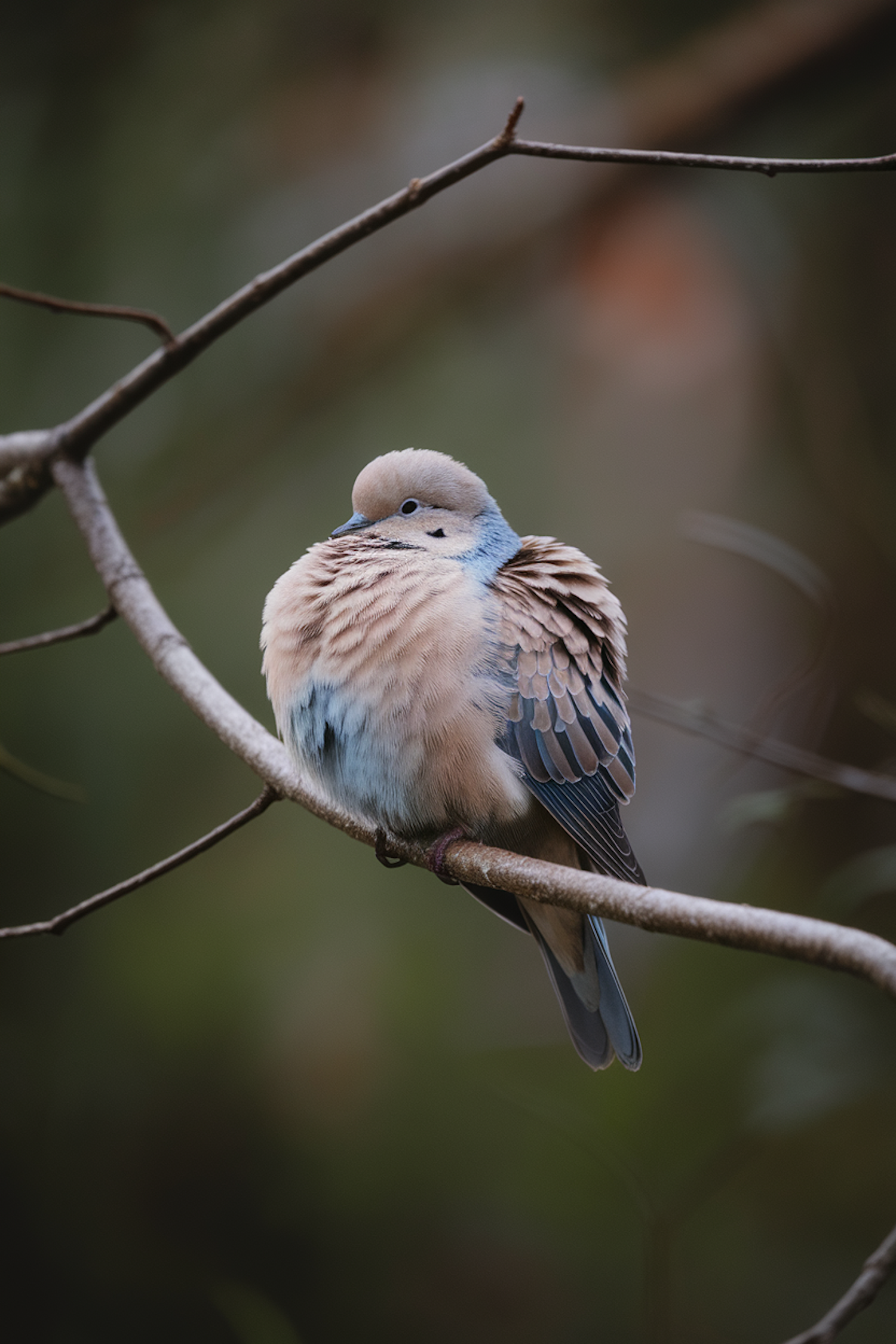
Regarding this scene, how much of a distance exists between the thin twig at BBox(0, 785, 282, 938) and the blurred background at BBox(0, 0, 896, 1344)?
1768mm

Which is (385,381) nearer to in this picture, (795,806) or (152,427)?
(152,427)

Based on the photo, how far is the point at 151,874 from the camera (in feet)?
3.46

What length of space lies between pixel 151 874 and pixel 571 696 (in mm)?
539

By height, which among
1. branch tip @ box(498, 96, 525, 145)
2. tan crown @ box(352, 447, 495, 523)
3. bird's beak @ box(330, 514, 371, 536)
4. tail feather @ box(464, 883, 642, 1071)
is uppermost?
branch tip @ box(498, 96, 525, 145)

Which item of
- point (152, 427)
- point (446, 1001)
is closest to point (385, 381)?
point (152, 427)

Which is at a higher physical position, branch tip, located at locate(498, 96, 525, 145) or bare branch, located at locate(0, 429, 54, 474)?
branch tip, located at locate(498, 96, 525, 145)

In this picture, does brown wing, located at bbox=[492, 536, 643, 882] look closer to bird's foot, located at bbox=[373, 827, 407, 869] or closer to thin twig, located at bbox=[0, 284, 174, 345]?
bird's foot, located at bbox=[373, 827, 407, 869]

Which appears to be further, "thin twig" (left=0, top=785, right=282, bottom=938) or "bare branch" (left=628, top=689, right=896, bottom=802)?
"bare branch" (left=628, top=689, right=896, bottom=802)

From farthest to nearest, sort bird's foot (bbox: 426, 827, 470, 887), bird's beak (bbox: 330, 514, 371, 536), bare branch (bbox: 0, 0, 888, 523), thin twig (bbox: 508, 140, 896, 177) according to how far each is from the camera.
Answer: bird's beak (bbox: 330, 514, 371, 536)
bird's foot (bbox: 426, 827, 470, 887)
bare branch (bbox: 0, 0, 888, 523)
thin twig (bbox: 508, 140, 896, 177)

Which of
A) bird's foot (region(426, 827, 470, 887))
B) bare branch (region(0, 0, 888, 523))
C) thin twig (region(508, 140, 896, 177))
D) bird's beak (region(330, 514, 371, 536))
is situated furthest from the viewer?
bird's beak (region(330, 514, 371, 536))

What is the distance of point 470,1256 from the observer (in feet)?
9.62

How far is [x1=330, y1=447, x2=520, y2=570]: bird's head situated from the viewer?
4.04 ft

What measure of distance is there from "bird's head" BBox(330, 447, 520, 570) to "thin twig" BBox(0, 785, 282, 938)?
362 mm

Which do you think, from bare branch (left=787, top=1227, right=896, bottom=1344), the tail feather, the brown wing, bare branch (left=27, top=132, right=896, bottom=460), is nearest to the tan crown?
the brown wing
